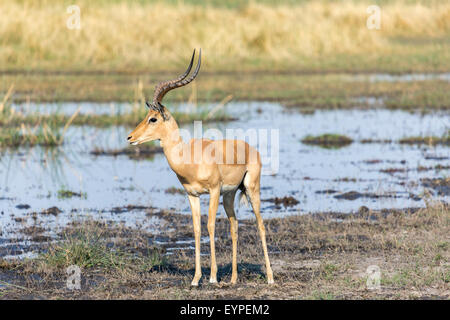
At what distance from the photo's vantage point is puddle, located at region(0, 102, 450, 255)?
37.6ft

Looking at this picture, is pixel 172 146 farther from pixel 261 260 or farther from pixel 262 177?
pixel 262 177

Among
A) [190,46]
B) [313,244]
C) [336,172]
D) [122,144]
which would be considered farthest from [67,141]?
[190,46]

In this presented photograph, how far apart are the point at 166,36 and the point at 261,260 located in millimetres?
22402

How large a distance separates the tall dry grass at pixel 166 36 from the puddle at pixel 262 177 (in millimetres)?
10018

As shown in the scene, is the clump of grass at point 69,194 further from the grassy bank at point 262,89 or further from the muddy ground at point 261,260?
the grassy bank at point 262,89

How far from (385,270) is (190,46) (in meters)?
22.7

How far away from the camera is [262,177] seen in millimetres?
14078

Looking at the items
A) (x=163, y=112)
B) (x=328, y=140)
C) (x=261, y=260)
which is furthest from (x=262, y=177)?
(x=163, y=112)

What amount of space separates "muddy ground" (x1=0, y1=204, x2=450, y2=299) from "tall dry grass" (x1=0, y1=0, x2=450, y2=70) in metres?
18.6

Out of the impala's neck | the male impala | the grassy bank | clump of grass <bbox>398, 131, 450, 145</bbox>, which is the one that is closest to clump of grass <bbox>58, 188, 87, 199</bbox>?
the male impala

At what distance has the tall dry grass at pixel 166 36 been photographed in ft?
94.9

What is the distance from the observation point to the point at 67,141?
17.7 meters

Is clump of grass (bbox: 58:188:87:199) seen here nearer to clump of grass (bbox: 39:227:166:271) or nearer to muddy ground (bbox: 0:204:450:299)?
muddy ground (bbox: 0:204:450:299)
